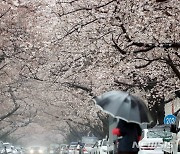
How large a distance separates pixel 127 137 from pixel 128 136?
30 millimetres

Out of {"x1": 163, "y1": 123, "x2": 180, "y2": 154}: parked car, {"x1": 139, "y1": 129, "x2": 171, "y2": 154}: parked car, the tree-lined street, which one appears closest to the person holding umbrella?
{"x1": 163, "y1": 123, "x2": 180, "y2": 154}: parked car

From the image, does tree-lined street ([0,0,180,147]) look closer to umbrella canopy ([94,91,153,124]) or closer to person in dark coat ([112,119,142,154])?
umbrella canopy ([94,91,153,124])

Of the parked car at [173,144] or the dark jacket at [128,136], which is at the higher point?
the parked car at [173,144]

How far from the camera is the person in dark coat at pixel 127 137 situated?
1184 cm

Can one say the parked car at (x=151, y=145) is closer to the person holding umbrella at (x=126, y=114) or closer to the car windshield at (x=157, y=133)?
the car windshield at (x=157, y=133)

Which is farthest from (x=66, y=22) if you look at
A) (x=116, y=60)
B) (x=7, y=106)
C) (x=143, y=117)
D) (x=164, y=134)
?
(x=7, y=106)

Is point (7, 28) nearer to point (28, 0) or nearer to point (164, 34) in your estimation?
point (28, 0)

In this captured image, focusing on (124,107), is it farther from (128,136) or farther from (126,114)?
(128,136)

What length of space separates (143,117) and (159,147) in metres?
7.35

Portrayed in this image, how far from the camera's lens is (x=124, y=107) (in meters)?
11.6

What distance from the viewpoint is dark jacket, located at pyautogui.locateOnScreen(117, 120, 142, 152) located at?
11844 mm

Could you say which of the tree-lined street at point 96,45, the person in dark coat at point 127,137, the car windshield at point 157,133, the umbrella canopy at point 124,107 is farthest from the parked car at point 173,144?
the umbrella canopy at point 124,107

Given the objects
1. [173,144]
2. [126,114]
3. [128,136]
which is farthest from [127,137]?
[173,144]

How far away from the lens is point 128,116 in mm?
11492
